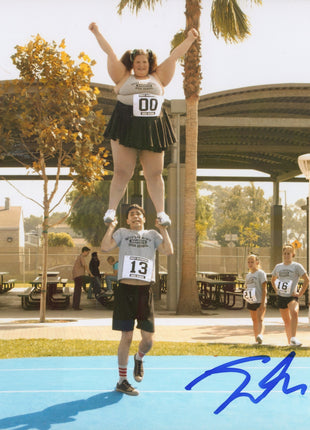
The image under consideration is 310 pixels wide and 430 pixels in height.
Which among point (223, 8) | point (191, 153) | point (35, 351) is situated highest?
point (223, 8)

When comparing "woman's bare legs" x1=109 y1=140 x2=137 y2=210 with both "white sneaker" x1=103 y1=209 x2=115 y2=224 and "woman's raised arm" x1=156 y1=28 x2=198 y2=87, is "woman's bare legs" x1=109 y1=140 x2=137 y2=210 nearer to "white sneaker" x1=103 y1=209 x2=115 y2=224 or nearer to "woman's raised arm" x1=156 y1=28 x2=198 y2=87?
"white sneaker" x1=103 y1=209 x2=115 y2=224

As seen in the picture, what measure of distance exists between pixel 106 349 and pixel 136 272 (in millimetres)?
6092

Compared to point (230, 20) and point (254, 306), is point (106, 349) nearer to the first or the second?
point (254, 306)

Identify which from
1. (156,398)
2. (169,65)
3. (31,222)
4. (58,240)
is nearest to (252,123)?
(156,398)

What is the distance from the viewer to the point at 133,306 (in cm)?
718

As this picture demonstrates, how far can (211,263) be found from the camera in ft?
141

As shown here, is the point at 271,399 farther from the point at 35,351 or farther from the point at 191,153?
the point at 191,153

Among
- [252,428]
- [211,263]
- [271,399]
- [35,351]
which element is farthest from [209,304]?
[211,263]

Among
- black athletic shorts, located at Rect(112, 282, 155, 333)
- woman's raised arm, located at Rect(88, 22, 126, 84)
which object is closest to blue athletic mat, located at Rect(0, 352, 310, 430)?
black athletic shorts, located at Rect(112, 282, 155, 333)

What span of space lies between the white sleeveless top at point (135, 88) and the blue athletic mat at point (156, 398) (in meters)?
2.56

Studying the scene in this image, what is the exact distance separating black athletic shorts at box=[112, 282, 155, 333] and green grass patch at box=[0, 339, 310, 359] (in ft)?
15.4

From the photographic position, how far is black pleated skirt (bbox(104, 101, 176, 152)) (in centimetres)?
499

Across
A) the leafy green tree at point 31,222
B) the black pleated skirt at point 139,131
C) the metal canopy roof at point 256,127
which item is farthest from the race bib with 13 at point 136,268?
the leafy green tree at point 31,222

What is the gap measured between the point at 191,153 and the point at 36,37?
5.64 m
